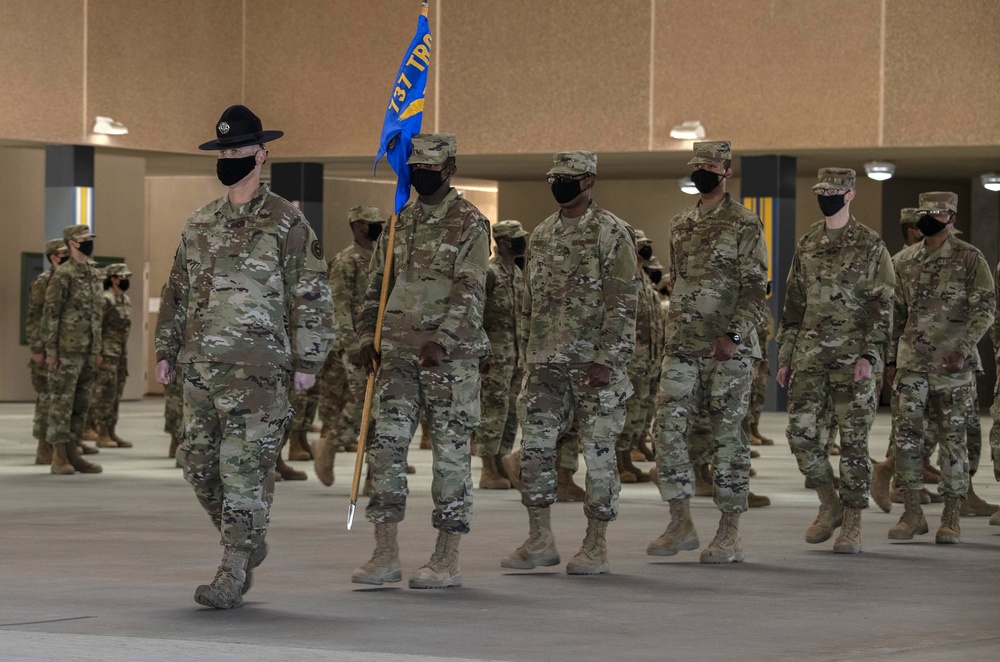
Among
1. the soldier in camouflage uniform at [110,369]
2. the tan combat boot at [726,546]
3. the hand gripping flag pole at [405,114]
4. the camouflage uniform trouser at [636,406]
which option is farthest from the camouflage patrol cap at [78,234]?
the tan combat boot at [726,546]

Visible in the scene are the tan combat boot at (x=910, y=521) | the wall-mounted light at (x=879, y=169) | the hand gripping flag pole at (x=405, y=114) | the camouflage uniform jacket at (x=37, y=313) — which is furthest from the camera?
the wall-mounted light at (x=879, y=169)

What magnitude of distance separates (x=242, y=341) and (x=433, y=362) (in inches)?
35.7

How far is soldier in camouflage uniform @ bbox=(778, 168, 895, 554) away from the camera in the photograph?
8891 millimetres

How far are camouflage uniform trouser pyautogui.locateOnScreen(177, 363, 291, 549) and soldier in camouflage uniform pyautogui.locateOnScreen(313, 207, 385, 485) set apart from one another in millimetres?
4984

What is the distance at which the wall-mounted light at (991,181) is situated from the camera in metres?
24.4

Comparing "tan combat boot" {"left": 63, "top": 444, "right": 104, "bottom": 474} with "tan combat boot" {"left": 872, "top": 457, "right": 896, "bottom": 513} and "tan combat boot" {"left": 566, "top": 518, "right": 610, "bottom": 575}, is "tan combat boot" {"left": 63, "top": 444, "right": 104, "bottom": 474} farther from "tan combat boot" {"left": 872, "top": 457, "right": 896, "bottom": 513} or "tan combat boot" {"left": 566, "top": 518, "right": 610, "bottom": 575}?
"tan combat boot" {"left": 566, "top": 518, "right": 610, "bottom": 575}

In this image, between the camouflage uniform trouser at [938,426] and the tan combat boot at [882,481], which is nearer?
the camouflage uniform trouser at [938,426]

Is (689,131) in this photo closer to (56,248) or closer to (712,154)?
(56,248)

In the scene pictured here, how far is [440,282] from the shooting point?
7516 mm

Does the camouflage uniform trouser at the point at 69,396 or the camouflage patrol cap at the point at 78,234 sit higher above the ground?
the camouflage patrol cap at the point at 78,234

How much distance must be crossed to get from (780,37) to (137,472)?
11.0m

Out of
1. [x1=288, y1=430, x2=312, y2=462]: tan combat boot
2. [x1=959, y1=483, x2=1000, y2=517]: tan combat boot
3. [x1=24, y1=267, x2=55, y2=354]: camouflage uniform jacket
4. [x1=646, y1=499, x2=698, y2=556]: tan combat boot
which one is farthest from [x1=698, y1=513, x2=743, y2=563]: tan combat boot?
[x1=24, y1=267, x2=55, y2=354]: camouflage uniform jacket

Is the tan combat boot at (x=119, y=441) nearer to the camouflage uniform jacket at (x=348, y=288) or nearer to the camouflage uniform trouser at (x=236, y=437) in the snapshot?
the camouflage uniform jacket at (x=348, y=288)

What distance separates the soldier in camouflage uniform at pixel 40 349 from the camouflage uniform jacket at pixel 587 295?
23.6ft
